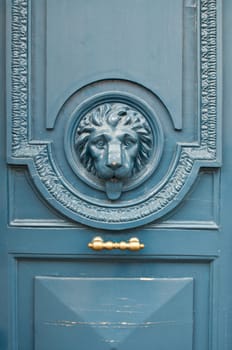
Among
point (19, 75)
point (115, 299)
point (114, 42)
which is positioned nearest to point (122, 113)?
point (114, 42)

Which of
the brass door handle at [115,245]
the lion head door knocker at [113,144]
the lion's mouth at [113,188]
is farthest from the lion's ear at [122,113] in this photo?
the brass door handle at [115,245]

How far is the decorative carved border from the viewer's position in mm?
1329

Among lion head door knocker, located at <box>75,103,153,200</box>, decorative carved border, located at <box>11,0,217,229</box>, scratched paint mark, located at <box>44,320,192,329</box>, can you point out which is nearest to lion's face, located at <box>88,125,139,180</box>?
lion head door knocker, located at <box>75,103,153,200</box>

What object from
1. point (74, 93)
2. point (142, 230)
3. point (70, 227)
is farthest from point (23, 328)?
point (74, 93)

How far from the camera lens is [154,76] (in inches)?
52.5

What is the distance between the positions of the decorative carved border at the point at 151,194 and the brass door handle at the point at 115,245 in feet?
0.13

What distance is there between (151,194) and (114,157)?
0.15 meters

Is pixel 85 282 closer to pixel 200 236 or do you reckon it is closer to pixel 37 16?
pixel 200 236

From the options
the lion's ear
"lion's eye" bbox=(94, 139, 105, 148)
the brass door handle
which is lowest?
the brass door handle

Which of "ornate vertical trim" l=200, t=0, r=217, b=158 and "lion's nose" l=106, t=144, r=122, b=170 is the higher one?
"ornate vertical trim" l=200, t=0, r=217, b=158

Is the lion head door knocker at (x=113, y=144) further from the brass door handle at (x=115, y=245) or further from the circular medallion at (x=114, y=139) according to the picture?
the brass door handle at (x=115, y=245)

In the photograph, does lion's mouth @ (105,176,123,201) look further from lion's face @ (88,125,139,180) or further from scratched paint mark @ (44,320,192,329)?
scratched paint mark @ (44,320,192,329)

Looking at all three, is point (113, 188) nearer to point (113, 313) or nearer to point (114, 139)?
point (114, 139)

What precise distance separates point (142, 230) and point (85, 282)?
20 centimetres
